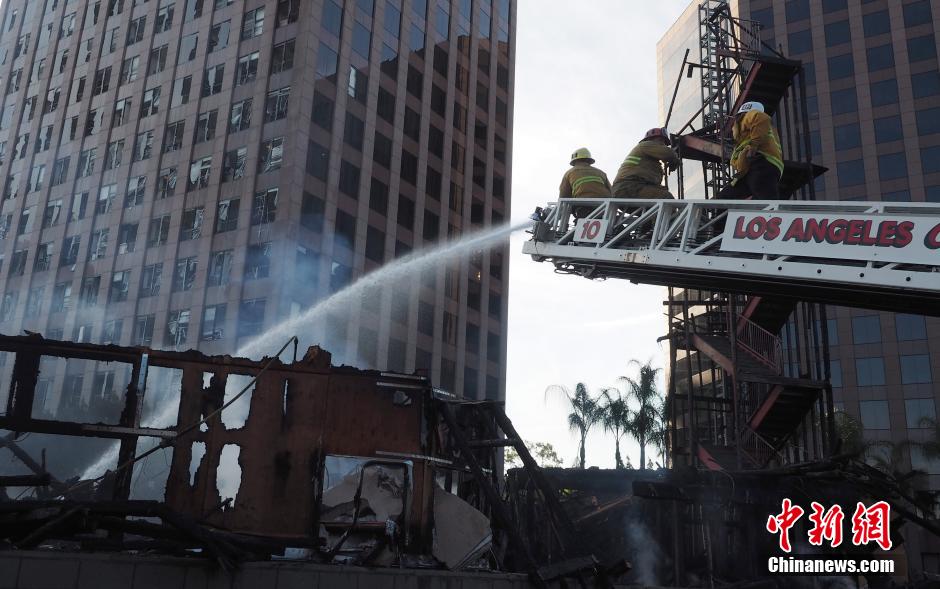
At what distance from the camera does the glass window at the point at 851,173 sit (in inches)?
2436

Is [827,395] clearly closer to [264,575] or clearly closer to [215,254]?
[264,575]

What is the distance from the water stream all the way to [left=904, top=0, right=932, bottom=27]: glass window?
119 ft

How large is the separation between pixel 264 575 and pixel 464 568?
2212 mm

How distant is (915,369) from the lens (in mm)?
57969

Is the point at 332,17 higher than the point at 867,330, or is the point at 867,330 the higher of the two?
the point at 332,17

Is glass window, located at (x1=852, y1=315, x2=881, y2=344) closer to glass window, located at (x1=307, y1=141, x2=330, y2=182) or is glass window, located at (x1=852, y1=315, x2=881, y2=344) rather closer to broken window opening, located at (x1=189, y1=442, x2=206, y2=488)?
glass window, located at (x1=307, y1=141, x2=330, y2=182)

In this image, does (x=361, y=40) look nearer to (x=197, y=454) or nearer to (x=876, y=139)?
(x=876, y=139)

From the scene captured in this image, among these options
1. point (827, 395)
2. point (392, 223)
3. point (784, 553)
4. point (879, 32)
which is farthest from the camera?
point (879, 32)

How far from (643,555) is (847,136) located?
5817 cm

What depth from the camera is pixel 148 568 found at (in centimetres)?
709

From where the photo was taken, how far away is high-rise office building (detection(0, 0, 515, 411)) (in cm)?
4475

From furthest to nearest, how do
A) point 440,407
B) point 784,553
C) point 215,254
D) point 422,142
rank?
point 422,142 < point 215,254 < point 784,553 < point 440,407

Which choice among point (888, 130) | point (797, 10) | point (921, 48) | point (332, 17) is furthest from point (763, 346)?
point (797, 10)

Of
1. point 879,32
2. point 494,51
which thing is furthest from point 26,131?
point 879,32
